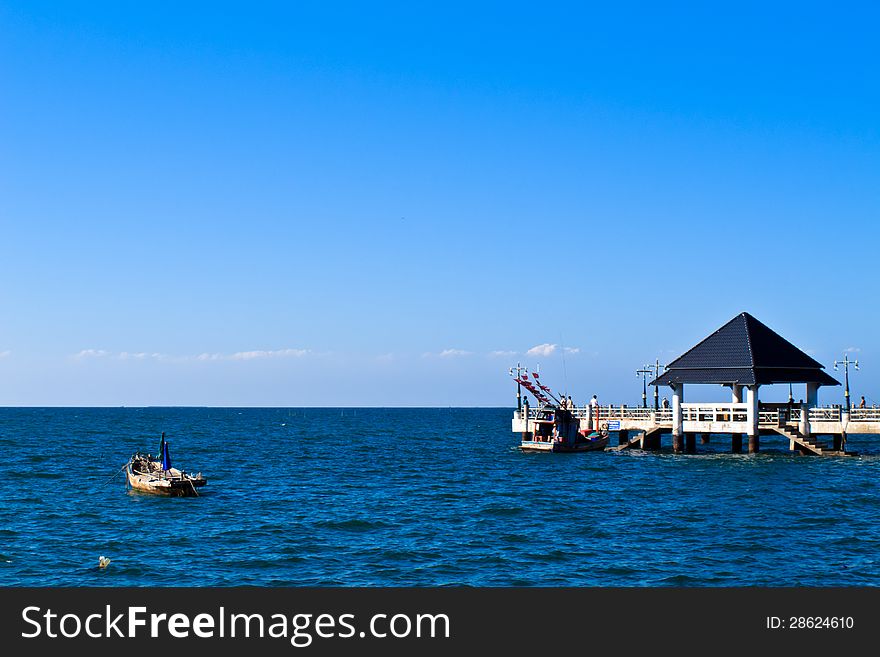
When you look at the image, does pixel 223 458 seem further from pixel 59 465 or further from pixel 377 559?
pixel 377 559

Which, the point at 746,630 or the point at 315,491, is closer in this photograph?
the point at 746,630

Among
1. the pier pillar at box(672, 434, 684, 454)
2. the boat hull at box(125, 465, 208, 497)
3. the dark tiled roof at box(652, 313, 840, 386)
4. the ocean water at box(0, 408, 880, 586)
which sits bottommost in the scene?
the ocean water at box(0, 408, 880, 586)

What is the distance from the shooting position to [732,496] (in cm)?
4203

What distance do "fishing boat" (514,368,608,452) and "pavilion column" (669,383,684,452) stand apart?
6795 millimetres

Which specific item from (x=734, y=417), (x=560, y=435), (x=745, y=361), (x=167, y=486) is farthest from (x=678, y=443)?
(x=167, y=486)

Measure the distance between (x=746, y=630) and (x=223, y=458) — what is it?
214 feet

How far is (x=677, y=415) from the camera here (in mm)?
63719

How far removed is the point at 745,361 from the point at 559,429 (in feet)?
51.4

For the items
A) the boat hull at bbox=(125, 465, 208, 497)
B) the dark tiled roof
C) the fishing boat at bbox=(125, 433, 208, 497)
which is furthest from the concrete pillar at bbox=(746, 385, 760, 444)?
the boat hull at bbox=(125, 465, 208, 497)

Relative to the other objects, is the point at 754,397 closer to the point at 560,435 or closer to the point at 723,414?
the point at 723,414

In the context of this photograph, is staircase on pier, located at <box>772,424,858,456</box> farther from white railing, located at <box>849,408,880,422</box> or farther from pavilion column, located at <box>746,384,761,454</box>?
white railing, located at <box>849,408,880,422</box>

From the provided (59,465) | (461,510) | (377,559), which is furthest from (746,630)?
(59,465)

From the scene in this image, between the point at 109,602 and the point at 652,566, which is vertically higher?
the point at 109,602

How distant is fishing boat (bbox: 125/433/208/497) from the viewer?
42.8 meters
